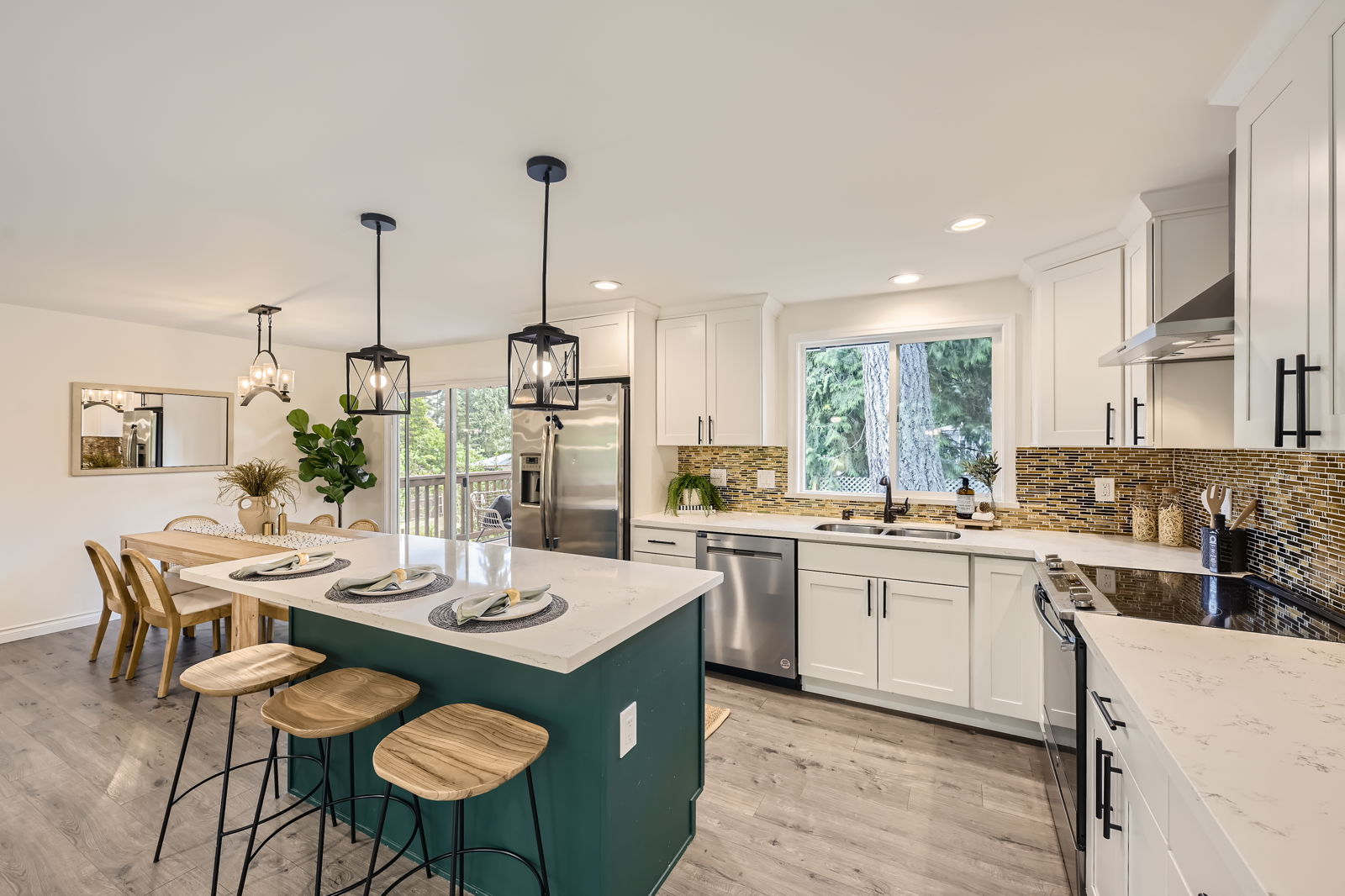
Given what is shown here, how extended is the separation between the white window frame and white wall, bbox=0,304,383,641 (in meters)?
4.88

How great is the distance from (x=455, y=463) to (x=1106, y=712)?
17.5 ft

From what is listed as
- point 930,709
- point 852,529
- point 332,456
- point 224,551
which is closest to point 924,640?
Result: point 930,709

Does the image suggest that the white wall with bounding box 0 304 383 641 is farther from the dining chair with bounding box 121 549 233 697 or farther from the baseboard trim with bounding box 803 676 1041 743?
the baseboard trim with bounding box 803 676 1041 743

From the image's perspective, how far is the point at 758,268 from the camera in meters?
3.08

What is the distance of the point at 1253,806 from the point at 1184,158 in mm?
2051

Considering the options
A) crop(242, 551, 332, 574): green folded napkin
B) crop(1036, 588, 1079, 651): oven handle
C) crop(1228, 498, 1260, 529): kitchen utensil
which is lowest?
crop(1036, 588, 1079, 651): oven handle

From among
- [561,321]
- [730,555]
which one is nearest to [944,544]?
[730,555]

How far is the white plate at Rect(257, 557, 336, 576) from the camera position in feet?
6.55

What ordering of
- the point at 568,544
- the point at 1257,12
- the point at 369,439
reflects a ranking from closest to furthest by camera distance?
the point at 1257,12 < the point at 568,544 < the point at 369,439

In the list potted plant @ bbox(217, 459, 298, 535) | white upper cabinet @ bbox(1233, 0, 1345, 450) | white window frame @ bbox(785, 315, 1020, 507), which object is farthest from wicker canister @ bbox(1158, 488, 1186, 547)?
potted plant @ bbox(217, 459, 298, 535)

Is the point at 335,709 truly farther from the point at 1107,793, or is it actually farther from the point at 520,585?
the point at 1107,793

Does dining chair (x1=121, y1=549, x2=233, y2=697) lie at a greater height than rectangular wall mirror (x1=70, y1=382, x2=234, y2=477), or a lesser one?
lesser

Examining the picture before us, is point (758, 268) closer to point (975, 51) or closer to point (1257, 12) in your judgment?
point (975, 51)

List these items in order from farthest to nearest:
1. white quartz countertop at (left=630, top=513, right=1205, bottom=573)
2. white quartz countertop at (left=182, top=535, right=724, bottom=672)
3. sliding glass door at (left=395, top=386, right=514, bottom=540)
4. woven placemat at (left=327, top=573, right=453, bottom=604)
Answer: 1. sliding glass door at (left=395, top=386, right=514, bottom=540)
2. white quartz countertop at (left=630, top=513, right=1205, bottom=573)
3. woven placemat at (left=327, top=573, right=453, bottom=604)
4. white quartz countertop at (left=182, top=535, right=724, bottom=672)
